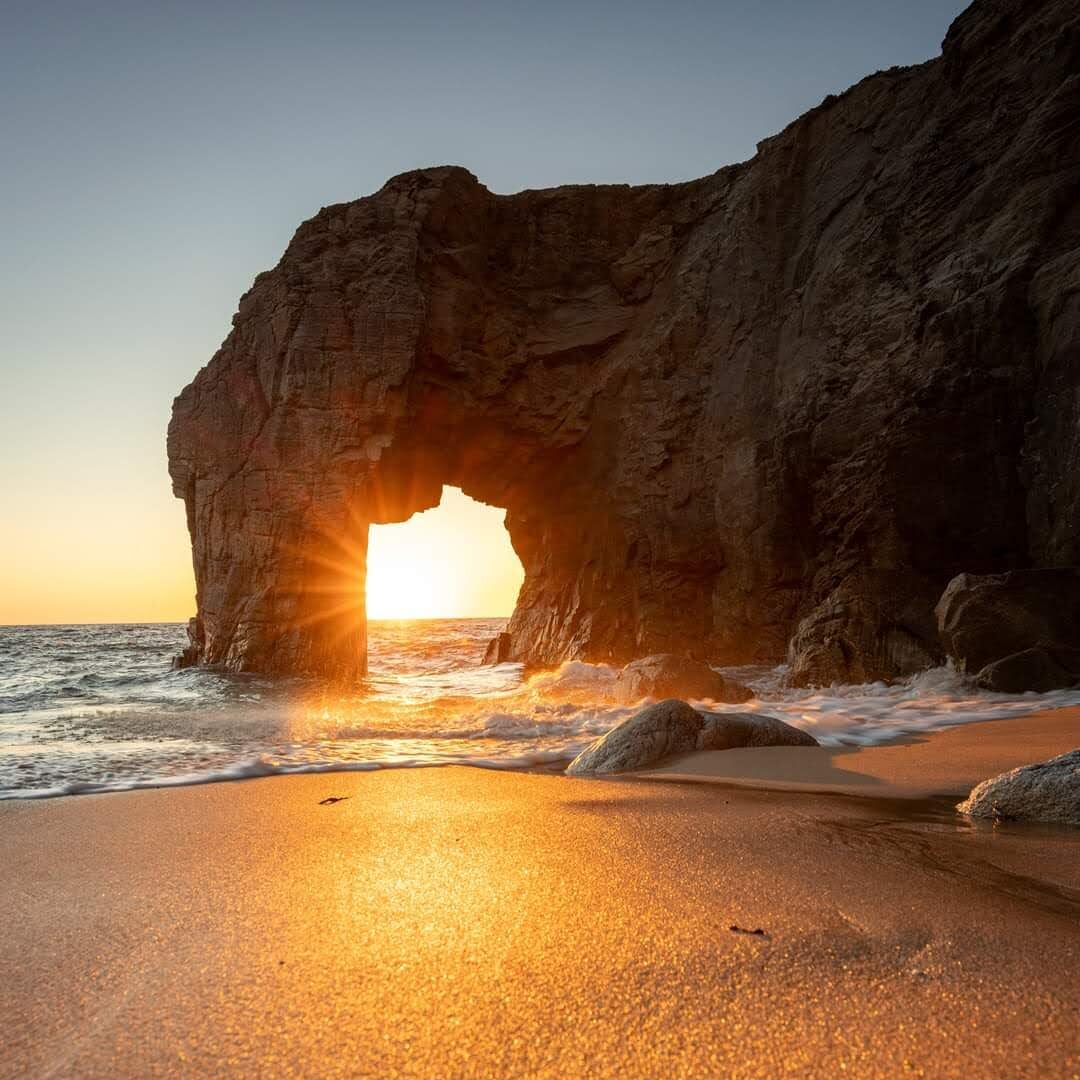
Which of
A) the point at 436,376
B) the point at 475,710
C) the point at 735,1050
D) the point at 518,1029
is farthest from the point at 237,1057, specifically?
the point at 436,376

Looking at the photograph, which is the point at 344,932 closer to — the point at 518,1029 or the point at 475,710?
the point at 518,1029

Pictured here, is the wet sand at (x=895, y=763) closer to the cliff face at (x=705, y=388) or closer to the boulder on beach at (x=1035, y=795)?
the boulder on beach at (x=1035, y=795)

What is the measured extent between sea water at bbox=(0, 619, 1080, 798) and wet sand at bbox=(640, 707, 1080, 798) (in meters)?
0.83

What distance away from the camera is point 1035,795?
2.75 metres

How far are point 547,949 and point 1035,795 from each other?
7.52ft

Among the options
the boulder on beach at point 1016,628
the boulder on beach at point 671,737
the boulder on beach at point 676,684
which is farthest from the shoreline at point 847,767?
the boulder on beach at point 676,684

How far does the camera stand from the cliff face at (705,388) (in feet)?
35.9

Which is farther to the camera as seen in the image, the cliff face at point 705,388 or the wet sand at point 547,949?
the cliff face at point 705,388

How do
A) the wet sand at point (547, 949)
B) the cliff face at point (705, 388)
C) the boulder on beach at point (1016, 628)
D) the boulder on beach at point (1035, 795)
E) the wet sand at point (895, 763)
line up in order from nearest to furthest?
the wet sand at point (547, 949) < the boulder on beach at point (1035, 795) < the wet sand at point (895, 763) < the boulder on beach at point (1016, 628) < the cliff face at point (705, 388)

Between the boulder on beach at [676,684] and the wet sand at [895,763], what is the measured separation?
3.80 m

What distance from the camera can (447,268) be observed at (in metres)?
18.5

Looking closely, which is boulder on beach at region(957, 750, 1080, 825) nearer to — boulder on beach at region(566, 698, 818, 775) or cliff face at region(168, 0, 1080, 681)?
boulder on beach at region(566, 698, 818, 775)

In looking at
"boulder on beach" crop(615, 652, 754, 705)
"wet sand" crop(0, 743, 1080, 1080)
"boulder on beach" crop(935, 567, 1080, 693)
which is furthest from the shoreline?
"boulder on beach" crop(615, 652, 754, 705)

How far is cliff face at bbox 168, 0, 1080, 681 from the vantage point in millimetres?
10953
